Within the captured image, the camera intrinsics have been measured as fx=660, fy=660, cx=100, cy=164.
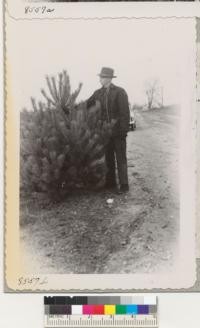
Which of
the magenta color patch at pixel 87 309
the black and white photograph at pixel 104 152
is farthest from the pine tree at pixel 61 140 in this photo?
the magenta color patch at pixel 87 309

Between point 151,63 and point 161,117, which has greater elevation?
point 151,63

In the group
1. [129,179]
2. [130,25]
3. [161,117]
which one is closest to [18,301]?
[129,179]

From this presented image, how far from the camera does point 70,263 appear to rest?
1.34m

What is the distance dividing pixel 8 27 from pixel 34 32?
54 millimetres

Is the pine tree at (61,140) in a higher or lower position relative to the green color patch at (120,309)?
higher

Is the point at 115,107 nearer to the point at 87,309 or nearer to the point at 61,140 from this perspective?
the point at 61,140

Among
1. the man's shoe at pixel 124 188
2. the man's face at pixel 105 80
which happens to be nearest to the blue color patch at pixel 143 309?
the man's shoe at pixel 124 188

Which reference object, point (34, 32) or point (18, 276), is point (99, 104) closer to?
point (34, 32)

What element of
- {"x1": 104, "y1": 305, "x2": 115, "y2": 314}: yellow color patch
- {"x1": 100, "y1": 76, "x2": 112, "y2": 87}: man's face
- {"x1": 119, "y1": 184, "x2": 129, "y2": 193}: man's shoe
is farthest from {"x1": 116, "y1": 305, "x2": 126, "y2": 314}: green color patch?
{"x1": 100, "y1": 76, "x2": 112, "y2": 87}: man's face

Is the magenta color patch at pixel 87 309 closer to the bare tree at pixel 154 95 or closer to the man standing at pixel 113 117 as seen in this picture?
the man standing at pixel 113 117

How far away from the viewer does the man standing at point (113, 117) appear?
4.40 ft

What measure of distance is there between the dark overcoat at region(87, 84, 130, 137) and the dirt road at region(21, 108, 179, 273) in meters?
0.02

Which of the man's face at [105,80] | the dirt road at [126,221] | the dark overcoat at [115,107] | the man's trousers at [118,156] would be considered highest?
the man's face at [105,80]

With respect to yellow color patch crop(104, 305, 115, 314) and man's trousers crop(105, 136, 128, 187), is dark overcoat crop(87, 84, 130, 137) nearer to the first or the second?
man's trousers crop(105, 136, 128, 187)
